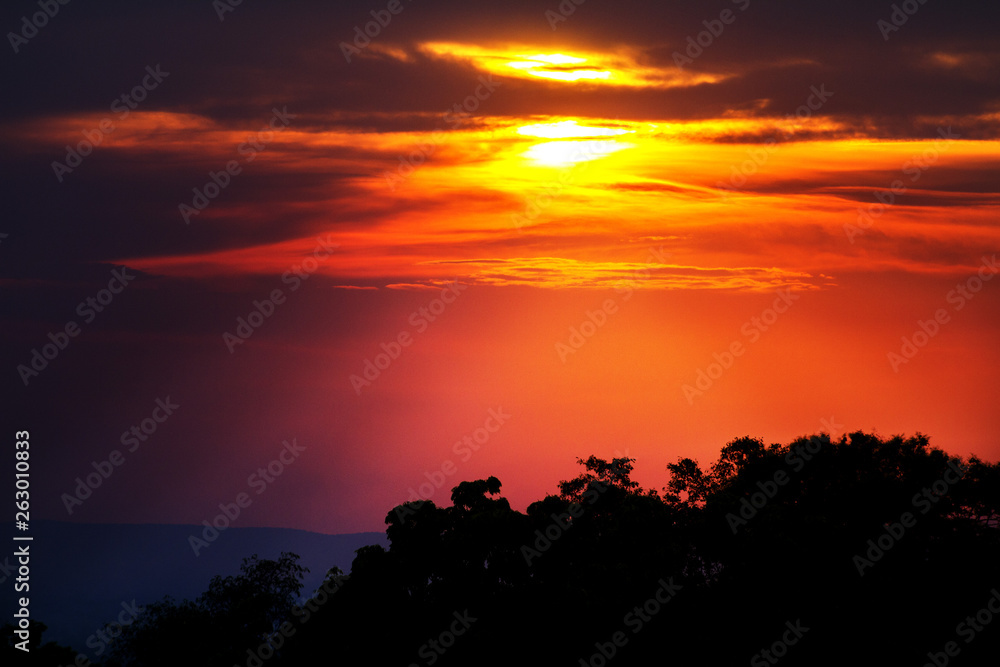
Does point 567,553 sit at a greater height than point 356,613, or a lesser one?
greater

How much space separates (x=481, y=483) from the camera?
4531 centimetres

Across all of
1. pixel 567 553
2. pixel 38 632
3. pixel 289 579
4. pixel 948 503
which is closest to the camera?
pixel 38 632

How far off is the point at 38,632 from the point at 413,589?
15.6 meters

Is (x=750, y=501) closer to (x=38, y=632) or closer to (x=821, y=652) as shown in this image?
(x=821, y=652)

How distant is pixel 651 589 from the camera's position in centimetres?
4109

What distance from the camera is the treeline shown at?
40.2 meters

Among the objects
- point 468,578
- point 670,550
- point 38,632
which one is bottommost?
point 38,632

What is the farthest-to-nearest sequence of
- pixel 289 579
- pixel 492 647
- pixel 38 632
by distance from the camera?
pixel 289 579 < pixel 492 647 < pixel 38 632

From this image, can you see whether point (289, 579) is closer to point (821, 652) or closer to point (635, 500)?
point (635, 500)

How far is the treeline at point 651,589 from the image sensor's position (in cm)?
4025

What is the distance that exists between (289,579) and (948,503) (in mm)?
36671

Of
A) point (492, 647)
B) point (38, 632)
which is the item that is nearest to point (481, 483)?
point (492, 647)

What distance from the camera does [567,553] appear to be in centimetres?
4316

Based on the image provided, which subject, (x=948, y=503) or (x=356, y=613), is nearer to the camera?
(x=356, y=613)
